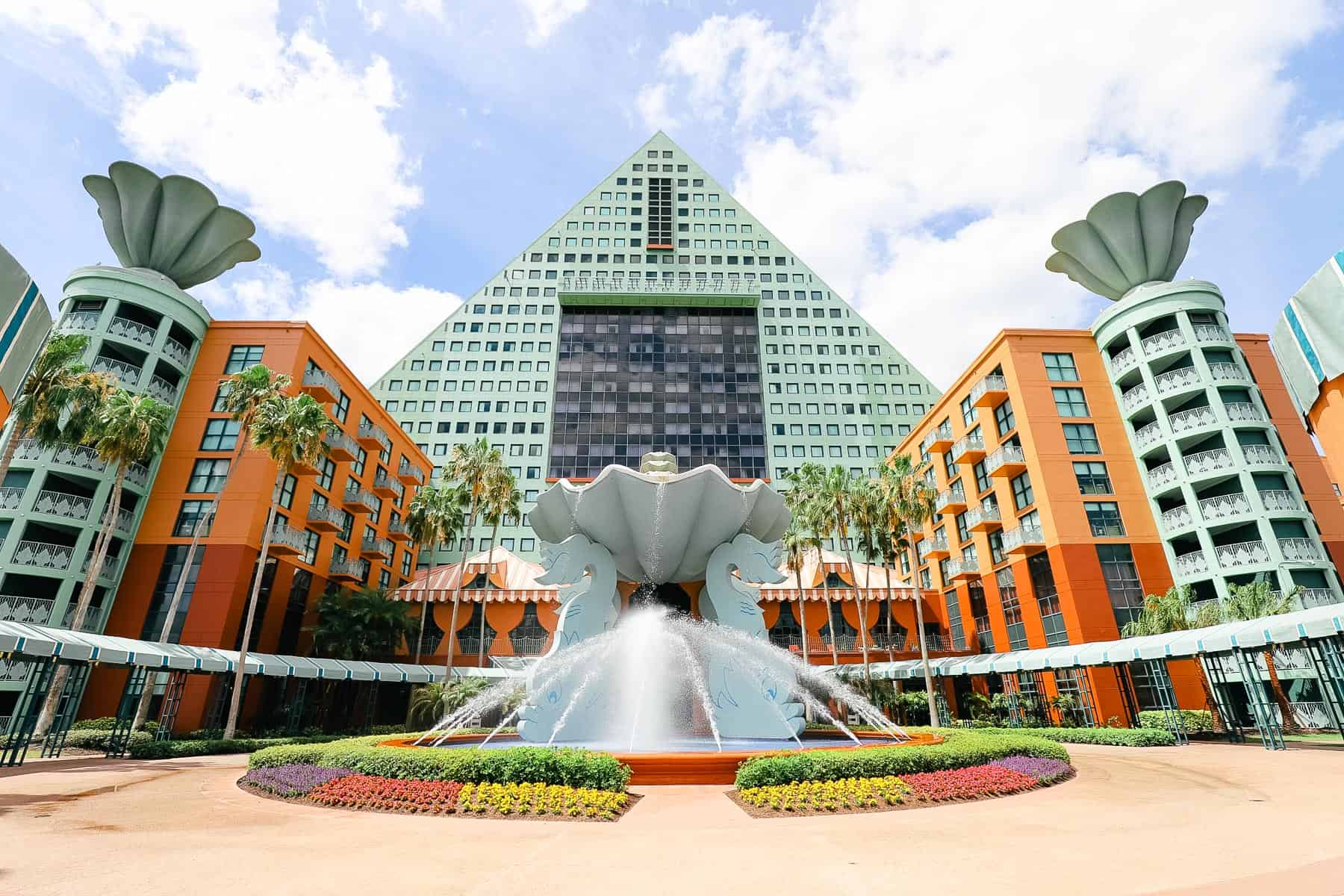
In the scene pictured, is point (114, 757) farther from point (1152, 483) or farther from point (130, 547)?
point (1152, 483)

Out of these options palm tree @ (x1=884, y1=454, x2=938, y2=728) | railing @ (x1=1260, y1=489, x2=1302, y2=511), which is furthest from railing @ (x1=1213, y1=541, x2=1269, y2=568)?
palm tree @ (x1=884, y1=454, x2=938, y2=728)

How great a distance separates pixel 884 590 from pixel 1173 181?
103 feet

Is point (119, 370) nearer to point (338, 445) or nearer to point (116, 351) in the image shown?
point (116, 351)

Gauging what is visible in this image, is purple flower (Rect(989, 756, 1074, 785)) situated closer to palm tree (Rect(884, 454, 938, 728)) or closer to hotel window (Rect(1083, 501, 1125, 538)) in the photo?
palm tree (Rect(884, 454, 938, 728))

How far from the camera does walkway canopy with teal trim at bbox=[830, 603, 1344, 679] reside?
703 inches

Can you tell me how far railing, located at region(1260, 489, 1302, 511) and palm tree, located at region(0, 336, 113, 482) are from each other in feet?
173

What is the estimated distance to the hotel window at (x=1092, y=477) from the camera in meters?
36.5

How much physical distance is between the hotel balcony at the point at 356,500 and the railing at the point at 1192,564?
4898 cm

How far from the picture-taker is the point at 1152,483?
119ft

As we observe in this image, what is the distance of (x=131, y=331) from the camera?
3538 centimetres

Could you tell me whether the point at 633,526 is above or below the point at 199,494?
below

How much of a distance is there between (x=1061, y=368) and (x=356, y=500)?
46197 millimetres

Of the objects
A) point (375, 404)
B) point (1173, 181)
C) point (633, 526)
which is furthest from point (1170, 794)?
point (375, 404)

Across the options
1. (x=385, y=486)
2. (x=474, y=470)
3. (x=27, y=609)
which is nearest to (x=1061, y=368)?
(x=474, y=470)
